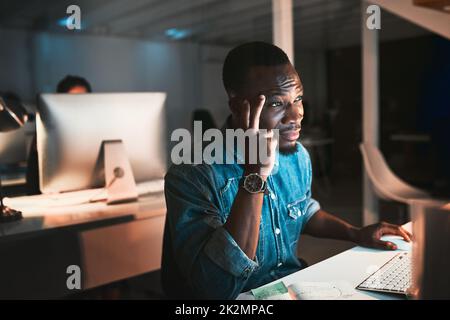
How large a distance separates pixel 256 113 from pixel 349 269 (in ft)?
1.62

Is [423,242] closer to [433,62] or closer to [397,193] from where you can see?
[397,193]

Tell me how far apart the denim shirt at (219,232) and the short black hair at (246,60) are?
247 mm

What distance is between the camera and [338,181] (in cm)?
220

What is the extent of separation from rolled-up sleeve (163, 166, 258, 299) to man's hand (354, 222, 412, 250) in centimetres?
47

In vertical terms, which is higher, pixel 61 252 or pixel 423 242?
pixel 423 242

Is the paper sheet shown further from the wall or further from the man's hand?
the wall

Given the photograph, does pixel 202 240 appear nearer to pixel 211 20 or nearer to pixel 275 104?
pixel 275 104

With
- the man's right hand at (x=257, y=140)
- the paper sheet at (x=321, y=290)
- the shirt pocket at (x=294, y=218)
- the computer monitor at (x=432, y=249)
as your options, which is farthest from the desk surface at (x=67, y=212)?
the computer monitor at (x=432, y=249)

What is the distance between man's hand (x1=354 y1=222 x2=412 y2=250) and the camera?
1433mm

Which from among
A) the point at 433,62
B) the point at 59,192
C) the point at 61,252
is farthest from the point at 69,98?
the point at 433,62

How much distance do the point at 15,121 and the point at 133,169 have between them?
0.61m

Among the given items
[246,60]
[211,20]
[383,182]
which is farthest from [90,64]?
[246,60]

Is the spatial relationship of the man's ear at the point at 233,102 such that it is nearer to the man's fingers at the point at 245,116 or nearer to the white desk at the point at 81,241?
the man's fingers at the point at 245,116

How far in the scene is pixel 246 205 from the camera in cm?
112
